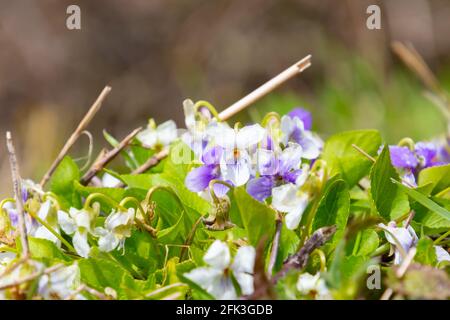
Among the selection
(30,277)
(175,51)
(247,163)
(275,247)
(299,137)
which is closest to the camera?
(30,277)

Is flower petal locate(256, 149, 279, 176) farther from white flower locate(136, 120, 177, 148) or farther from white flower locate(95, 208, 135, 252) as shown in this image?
white flower locate(136, 120, 177, 148)

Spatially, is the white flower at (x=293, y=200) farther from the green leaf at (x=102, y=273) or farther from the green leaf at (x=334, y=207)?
the green leaf at (x=102, y=273)

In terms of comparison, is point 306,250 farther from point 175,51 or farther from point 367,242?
point 175,51

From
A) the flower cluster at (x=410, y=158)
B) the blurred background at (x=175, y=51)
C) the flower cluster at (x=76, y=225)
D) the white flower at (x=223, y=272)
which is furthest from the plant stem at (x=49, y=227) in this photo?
the blurred background at (x=175, y=51)

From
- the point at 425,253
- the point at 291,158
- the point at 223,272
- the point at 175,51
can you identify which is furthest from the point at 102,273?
the point at 175,51
